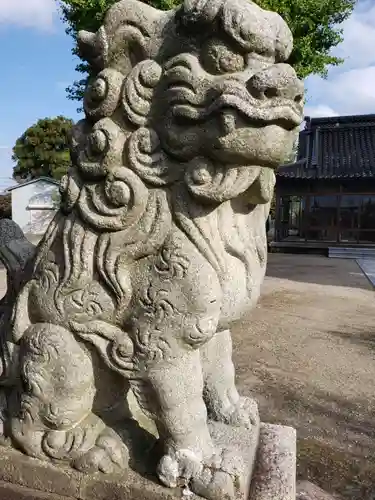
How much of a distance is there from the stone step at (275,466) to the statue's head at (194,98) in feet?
2.96

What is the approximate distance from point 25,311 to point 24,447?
1.45 ft

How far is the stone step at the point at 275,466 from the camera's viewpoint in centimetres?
148

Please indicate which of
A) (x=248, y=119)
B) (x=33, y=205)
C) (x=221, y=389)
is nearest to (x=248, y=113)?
(x=248, y=119)

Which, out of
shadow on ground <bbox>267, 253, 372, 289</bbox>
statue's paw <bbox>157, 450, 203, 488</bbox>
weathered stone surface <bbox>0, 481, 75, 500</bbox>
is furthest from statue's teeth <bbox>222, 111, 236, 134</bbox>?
shadow on ground <bbox>267, 253, 372, 289</bbox>

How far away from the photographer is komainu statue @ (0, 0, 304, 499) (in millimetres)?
1300

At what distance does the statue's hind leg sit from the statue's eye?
2.96 ft

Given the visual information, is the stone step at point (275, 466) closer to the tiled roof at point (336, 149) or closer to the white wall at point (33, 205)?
the tiled roof at point (336, 149)

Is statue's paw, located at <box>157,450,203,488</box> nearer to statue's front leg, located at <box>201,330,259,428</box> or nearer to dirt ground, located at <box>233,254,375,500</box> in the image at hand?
statue's front leg, located at <box>201,330,259,428</box>

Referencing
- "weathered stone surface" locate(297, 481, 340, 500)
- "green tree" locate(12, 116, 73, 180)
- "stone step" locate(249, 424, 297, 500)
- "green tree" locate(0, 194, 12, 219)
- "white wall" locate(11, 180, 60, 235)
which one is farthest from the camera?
"green tree" locate(0, 194, 12, 219)

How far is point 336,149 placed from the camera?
2019 cm

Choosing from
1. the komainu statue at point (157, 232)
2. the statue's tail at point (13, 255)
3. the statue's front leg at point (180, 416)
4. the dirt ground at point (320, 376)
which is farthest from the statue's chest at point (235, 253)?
the dirt ground at point (320, 376)

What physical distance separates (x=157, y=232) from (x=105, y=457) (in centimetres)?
73

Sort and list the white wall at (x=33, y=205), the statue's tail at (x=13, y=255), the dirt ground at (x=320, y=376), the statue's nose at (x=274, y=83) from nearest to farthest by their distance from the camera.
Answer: the statue's nose at (x=274, y=83) → the statue's tail at (x=13, y=255) → the dirt ground at (x=320, y=376) → the white wall at (x=33, y=205)

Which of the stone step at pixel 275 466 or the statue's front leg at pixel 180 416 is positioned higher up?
the statue's front leg at pixel 180 416
